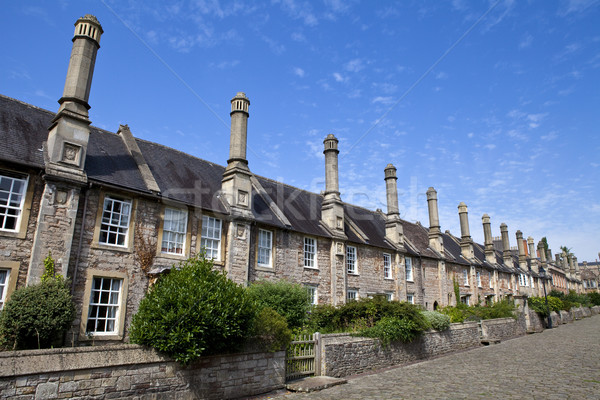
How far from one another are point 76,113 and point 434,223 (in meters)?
29.6

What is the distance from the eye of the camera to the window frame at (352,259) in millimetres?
24203

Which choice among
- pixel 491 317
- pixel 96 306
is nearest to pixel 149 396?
pixel 96 306

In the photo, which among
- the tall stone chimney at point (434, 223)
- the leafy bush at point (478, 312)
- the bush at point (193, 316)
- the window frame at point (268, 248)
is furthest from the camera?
the tall stone chimney at point (434, 223)

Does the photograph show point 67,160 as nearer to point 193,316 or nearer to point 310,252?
point 193,316

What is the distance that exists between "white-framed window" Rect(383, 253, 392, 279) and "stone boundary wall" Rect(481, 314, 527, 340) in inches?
252

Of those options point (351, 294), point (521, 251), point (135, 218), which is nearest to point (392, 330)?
point (351, 294)

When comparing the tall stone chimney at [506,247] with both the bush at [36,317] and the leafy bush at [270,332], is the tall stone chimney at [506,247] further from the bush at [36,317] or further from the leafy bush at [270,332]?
the bush at [36,317]

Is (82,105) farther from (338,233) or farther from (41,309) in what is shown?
(338,233)

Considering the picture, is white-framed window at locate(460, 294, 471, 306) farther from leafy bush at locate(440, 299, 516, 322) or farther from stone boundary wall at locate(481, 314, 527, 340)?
stone boundary wall at locate(481, 314, 527, 340)

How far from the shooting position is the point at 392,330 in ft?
50.8

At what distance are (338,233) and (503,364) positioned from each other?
11031mm

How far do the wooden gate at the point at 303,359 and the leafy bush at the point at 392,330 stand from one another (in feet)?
9.63

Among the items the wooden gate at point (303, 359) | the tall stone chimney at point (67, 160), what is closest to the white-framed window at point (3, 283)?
the tall stone chimney at point (67, 160)

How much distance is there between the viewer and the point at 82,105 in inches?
569
